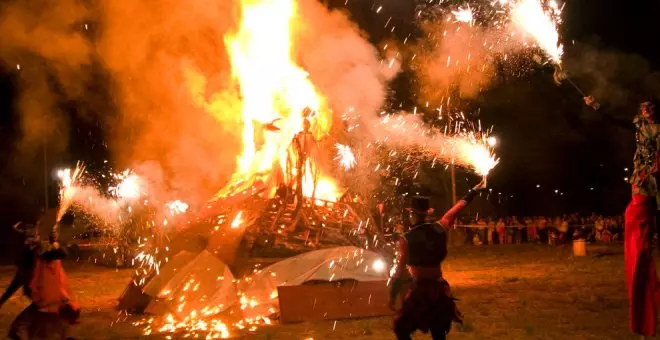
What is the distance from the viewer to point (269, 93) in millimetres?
12227

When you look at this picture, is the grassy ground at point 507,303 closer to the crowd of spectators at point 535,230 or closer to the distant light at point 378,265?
the distant light at point 378,265

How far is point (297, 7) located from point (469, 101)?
11.8m

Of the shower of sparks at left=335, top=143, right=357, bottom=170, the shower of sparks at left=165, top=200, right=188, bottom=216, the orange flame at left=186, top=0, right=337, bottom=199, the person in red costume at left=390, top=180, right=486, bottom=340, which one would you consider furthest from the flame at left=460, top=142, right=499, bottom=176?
the shower of sparks at left=165, top=200, right=188, bottom=216

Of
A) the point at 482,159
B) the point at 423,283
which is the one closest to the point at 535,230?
the point at 482,159

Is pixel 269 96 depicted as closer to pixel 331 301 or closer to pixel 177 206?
pixel 331 301

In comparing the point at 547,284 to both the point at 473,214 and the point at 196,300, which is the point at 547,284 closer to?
the point at 196,300

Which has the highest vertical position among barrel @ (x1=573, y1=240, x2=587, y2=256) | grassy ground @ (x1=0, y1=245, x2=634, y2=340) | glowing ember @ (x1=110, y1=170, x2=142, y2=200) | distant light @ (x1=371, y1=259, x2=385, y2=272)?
glowing ember @ (x1=110, y1=170, x2=142, y2=200)

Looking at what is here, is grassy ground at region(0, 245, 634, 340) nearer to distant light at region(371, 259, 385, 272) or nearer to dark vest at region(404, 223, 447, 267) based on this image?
distant light at region(371, 259, 385, 272)

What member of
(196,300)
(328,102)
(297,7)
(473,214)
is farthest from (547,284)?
(473,214)

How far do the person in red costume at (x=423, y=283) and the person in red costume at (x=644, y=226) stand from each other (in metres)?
1.50

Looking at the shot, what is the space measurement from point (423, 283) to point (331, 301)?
378cm

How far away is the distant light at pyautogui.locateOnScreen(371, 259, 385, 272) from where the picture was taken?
9.32m

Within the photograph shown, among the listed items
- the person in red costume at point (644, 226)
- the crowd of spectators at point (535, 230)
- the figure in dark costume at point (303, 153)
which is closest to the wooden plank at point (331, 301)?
the figure in dark costume at point (303, 153)

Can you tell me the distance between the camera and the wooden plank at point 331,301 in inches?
343
